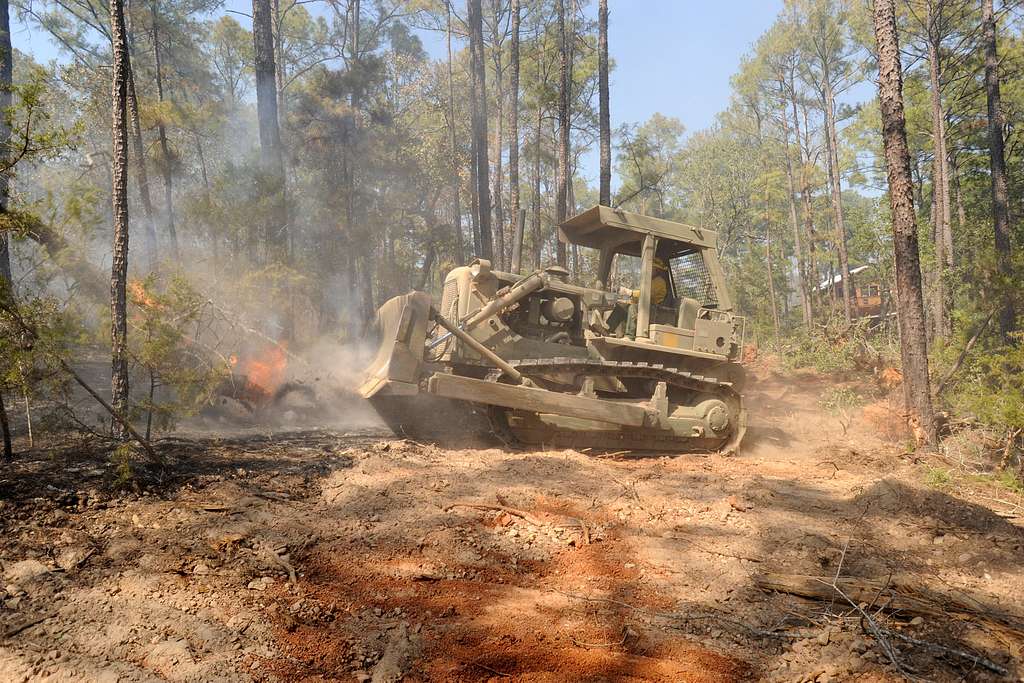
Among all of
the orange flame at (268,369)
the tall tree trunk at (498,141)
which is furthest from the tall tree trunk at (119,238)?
the tall tree trunk at (498,141)

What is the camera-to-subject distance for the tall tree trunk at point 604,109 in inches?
661

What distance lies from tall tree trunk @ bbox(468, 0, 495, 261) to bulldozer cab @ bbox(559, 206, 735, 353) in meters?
10.2

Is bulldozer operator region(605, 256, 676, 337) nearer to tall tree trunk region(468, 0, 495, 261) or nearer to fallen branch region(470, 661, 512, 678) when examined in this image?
fallen branch region(470, 661, 512, 678)

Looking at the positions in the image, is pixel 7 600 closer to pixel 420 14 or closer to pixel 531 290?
pixel 531 290

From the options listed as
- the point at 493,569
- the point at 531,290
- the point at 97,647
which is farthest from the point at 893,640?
the point at 531,290

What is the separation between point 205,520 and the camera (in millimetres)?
4621

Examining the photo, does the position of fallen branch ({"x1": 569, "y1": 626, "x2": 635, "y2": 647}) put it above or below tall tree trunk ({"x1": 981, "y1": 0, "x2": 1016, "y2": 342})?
below

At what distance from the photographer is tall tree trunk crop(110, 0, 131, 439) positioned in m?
6.86

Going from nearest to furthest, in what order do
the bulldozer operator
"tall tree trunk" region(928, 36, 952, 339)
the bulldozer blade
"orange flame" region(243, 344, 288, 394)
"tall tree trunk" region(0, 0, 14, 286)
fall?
"tall tree trunk" region(0, 0, 14, 286), the bulldozer blade, the bulldozer operator, "orange flame" region(243, 344, 288, 394), "tall tree trunk" region(928, 36, 952, 339)

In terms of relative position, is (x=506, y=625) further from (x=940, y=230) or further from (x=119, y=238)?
(x=940, y=230)

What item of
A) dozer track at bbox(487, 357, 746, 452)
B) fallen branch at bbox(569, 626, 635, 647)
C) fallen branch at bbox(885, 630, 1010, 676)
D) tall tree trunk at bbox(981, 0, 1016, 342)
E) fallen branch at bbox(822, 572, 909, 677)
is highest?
tall tree trunk at bbox(981, 0, 1016, 342)

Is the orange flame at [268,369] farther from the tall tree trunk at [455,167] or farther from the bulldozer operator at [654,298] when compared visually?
the tall tree trunk at [455,167]

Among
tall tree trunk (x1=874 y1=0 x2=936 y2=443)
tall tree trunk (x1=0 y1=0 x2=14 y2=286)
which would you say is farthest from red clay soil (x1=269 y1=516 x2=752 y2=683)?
tall tree trunk (x1=874 y1=0 x2=936 y2=443)

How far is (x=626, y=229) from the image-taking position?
8.90 metres
